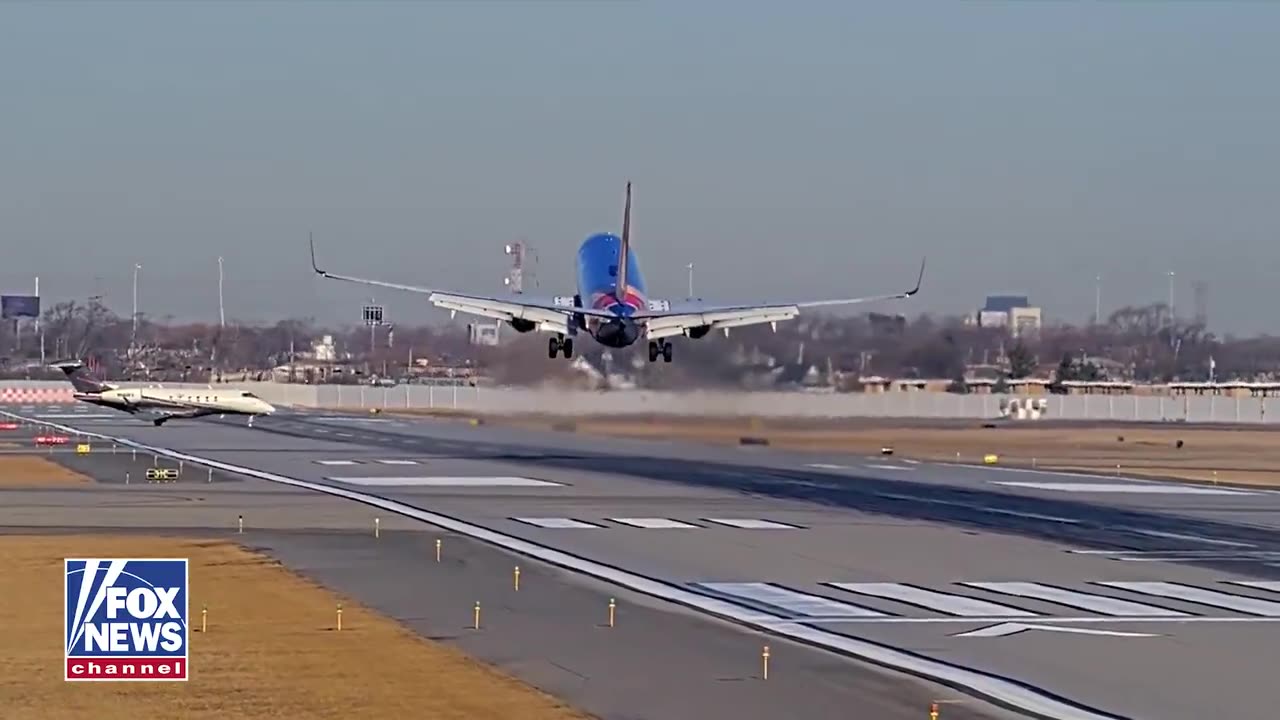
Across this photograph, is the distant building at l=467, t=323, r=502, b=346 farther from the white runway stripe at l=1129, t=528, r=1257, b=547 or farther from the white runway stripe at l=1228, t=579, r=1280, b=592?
the white runway stripe at l=1228, t=579, r=1280, b=592

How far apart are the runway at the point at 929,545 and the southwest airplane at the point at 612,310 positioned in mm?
5421

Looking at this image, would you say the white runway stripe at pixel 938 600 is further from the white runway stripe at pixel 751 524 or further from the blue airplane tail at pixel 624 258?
the blue airplane tail at pixel 624 258

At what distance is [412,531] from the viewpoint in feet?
155

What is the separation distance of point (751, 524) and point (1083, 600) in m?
16.5

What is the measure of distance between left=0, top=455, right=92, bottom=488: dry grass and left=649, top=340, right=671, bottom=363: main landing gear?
2441 cm

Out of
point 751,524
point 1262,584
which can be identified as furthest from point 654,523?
point 1262,584

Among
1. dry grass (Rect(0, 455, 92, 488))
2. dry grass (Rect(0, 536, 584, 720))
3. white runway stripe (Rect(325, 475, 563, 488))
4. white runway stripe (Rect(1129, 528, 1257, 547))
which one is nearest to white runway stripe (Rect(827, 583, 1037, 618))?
dry grass (Rect(0, 536, 584, 720))

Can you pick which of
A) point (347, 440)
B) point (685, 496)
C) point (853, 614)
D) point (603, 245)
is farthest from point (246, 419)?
point (853, 614)

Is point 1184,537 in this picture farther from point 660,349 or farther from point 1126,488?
point 660,349

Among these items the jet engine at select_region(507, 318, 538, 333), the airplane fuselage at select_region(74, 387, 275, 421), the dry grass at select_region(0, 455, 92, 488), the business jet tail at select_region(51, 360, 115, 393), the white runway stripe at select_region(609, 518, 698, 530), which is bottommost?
the white runway stripe at select_region(609, 518, 698, 530)

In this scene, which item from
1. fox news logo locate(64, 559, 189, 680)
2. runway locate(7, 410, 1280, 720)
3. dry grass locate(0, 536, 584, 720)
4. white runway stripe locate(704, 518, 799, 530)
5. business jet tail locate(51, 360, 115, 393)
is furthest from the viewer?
business jet tail locate(51, 360, 115, 393)

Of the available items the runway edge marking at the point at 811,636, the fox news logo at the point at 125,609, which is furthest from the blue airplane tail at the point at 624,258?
the fox news logo at the point at 125,609

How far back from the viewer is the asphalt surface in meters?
23.9

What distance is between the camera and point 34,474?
6912 centimetres
